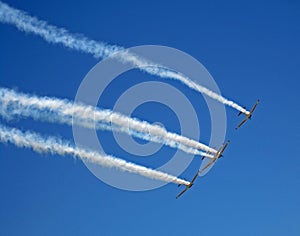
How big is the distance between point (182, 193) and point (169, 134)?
57.8 feet

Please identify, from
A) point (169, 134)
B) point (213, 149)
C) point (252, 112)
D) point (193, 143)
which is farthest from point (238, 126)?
point (169, 134)

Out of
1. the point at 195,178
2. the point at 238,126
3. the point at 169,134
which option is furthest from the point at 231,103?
the point at 169,134

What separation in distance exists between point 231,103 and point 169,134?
16.3 metres

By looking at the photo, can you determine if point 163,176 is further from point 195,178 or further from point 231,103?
point 231,103

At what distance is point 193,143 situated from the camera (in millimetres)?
58781

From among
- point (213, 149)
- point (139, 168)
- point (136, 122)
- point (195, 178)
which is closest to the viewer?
point (136, 122)

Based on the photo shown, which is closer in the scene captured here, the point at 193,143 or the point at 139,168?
the point at 139,168

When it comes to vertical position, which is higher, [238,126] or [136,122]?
[238,126]

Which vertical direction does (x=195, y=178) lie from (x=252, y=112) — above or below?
below

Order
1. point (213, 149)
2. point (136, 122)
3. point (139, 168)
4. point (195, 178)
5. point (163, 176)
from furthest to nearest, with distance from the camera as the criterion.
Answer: point (195, 178) → point (213, 149) → point (163, 176) → point (139, 168) → point (136, 122)

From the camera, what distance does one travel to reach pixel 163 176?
5756cm

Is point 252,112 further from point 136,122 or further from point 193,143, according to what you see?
point 136,122

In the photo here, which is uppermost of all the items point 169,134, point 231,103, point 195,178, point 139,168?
point 231,103

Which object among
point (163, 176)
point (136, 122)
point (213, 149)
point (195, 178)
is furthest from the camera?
point (195, 178)
